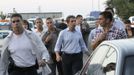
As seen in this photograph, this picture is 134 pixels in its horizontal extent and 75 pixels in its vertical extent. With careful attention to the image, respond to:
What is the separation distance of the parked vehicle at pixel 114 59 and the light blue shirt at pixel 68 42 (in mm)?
3921

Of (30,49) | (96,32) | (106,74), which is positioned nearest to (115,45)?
(106,74)

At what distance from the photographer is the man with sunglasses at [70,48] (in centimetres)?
1019

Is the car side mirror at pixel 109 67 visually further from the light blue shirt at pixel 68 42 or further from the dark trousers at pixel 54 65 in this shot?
the dark trousers at pixel 54 65

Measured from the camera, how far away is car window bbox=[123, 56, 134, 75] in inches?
185

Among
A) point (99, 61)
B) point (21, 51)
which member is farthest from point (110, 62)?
point (21, 51)

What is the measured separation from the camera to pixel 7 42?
757cm

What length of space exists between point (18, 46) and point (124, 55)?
292 cm

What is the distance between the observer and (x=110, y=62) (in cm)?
516

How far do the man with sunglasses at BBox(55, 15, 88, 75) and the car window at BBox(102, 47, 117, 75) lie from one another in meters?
4.64

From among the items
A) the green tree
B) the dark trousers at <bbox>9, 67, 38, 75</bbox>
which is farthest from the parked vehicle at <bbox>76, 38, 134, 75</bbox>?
the green tree

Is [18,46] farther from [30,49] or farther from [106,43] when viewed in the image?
[106,43]

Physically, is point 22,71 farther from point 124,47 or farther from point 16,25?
point 124,47

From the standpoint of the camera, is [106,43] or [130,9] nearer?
[106,43]

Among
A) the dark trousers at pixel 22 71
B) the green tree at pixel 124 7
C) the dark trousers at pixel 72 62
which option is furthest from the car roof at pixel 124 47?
the green tree at pixel 124 7
